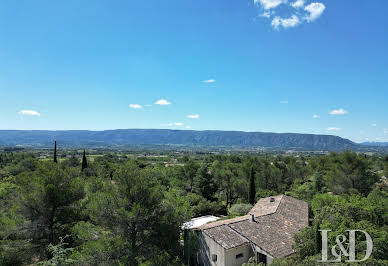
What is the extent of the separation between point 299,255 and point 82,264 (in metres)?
12.4

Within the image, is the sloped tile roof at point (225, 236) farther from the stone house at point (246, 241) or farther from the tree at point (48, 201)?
the tree at point (48, 201)

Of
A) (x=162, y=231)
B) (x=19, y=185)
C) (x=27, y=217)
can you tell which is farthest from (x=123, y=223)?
(x=19, y=185)

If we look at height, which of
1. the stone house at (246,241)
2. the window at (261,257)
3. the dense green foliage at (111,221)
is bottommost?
the window at (261,257)

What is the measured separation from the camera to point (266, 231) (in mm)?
18016

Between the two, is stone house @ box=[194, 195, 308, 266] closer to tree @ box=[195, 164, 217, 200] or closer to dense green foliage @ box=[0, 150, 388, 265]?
dense green foliage @ box=[0, 150, 388, 265]

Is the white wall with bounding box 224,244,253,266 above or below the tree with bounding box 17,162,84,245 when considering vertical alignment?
below

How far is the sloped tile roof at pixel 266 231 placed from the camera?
16.0 m

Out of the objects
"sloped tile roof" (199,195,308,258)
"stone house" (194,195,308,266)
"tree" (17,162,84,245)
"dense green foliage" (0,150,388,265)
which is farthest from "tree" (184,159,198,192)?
"tree" (17,162,84,245)

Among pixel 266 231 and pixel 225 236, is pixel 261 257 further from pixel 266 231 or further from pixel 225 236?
pixel 225 236

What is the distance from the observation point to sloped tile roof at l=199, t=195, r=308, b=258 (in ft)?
52.5

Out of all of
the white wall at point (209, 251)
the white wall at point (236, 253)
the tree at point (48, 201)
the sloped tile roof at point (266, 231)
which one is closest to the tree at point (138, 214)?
the tree at point (48, 201)

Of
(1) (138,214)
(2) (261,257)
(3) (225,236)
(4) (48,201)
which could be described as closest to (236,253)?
(3) (225,236)

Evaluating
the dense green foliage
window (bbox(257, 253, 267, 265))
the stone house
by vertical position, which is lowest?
window (bbox(257, 253, 267, 265))

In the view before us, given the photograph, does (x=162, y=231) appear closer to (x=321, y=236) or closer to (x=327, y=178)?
(x=321, y=236)
